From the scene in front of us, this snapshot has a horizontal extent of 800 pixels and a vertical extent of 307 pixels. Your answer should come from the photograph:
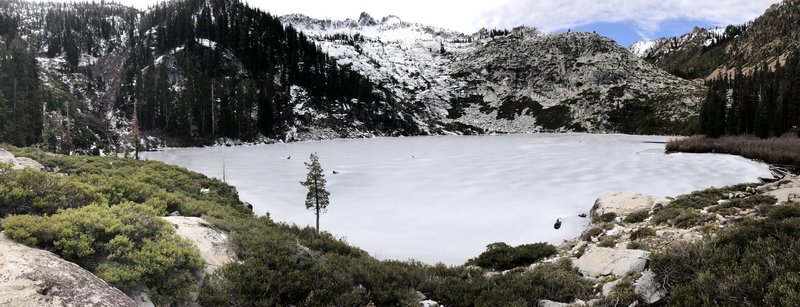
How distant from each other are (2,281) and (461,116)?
524 ft

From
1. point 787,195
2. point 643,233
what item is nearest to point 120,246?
point 643,233

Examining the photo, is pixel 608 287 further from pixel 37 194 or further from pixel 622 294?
pixel 37 194

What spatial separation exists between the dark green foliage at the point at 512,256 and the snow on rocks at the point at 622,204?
24.5 feet

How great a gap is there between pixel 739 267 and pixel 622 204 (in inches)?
630

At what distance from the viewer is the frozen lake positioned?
898 inches

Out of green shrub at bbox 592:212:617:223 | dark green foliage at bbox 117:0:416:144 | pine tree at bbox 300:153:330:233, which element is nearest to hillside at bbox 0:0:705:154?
dark green foliage at bbox 117:0:416:144

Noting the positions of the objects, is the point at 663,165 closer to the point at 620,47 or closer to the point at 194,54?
the point at 194,54

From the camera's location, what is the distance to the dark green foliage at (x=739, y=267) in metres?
6.63

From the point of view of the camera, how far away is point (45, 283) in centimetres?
548

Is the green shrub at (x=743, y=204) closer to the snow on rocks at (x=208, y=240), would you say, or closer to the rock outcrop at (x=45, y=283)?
the snow on rocks at (x=208, y=240)

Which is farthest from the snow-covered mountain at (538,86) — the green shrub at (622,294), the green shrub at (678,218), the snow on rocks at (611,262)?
the green shrub at (622,294)

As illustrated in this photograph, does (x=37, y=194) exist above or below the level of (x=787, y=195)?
above

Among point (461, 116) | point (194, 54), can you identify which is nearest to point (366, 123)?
point (461, 116)

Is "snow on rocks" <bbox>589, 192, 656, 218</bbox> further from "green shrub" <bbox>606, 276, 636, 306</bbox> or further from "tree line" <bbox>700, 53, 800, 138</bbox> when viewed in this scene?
"tree line" <bbox>700, 53, 800, 138</bbox>
